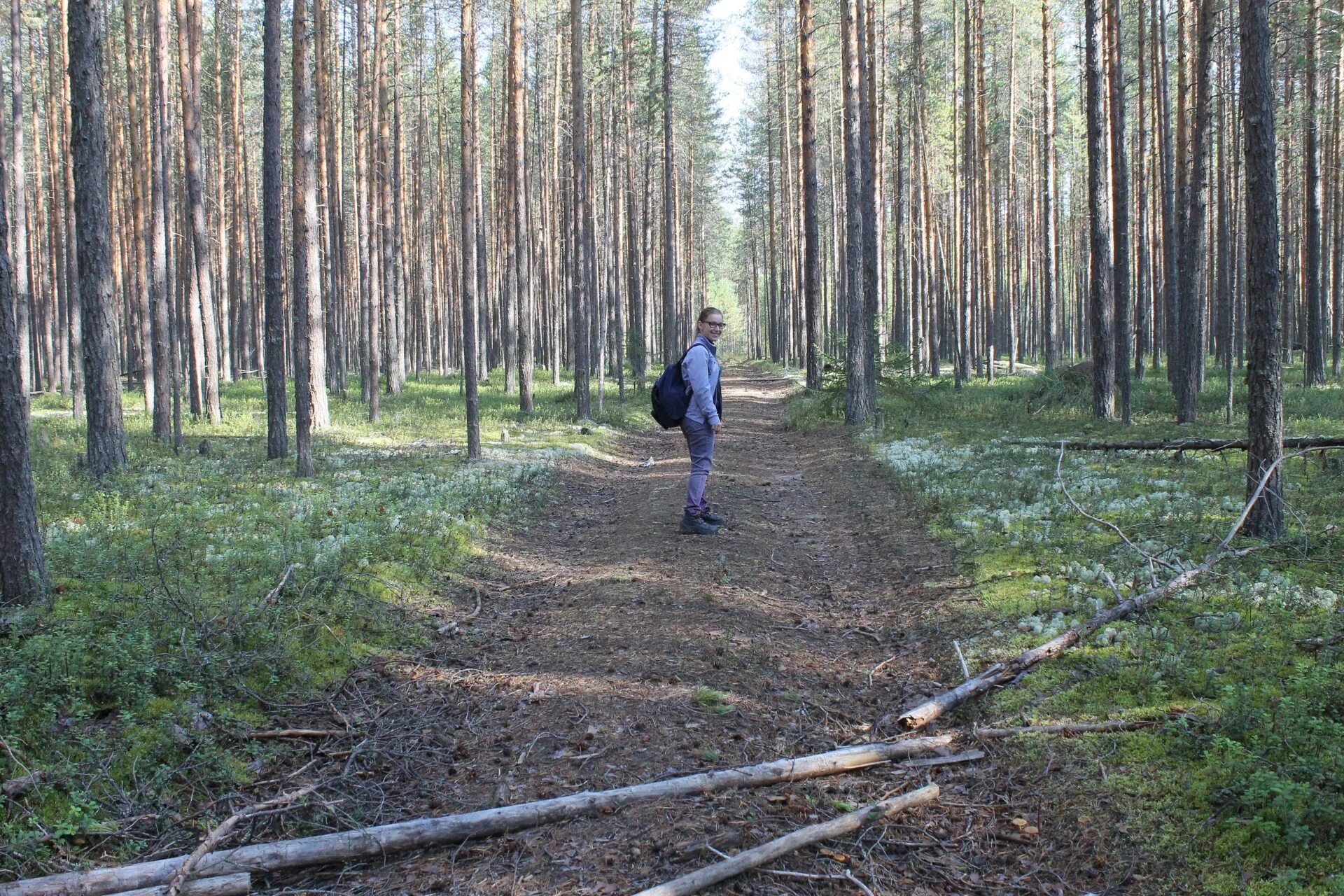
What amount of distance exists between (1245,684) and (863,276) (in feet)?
54.1

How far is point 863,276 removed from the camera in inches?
795

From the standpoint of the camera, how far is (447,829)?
3982 mm

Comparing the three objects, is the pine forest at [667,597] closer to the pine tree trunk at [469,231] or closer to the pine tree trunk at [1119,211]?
the pine tree trunk at [469,231]

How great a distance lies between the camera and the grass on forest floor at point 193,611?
4078mm

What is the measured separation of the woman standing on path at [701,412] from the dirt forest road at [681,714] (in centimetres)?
32

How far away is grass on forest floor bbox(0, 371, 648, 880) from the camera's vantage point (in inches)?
161

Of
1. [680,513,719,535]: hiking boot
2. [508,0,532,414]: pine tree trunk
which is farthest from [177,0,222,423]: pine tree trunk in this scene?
[680,513,719,535]: hiking boot

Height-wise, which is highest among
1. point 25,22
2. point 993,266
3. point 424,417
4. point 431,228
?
point 25,22

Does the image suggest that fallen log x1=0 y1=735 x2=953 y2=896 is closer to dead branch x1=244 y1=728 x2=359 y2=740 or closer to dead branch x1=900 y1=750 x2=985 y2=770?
dead branch x1=900 y1=750 x2=985 y2=770

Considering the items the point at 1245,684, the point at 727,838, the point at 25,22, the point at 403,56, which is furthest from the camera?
the point at 403,56

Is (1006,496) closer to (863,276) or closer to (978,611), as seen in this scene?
(978,611)

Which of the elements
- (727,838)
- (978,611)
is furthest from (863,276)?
(727,838)

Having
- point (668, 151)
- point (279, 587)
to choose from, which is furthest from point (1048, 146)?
point (279, 587)

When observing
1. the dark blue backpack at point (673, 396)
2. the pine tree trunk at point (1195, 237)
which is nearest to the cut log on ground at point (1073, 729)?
the dark blue backpack at point (673, 396)
